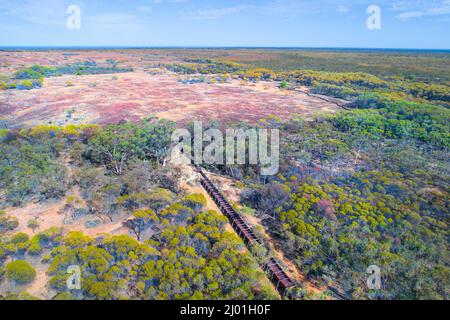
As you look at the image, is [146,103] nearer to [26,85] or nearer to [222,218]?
[26,85]

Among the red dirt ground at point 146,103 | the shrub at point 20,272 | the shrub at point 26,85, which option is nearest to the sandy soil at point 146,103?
the red dirt ground at point 146,103

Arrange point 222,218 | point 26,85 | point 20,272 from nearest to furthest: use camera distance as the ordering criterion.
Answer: point 20,272, point 222,218, point 26,85

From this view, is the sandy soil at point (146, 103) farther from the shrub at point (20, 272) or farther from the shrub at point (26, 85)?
the shrub at point (20, 272)

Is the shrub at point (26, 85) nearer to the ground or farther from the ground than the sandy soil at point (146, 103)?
farther from the ground

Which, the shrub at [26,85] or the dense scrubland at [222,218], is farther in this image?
A: the shrub at [26,85]

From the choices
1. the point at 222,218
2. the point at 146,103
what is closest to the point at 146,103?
the point at 146,103

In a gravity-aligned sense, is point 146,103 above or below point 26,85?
below

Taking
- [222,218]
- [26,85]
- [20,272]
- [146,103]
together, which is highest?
[26,85]

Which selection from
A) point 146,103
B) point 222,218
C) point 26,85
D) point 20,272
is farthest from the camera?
point 26,85
